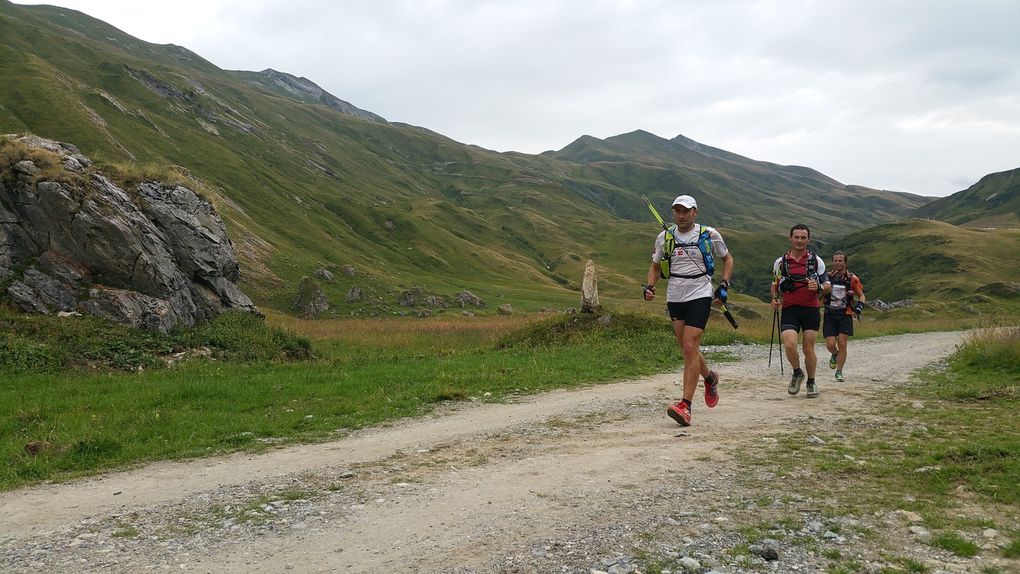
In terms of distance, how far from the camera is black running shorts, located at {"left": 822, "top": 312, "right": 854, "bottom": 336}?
49.7 ft

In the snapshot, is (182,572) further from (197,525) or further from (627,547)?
(627,547)

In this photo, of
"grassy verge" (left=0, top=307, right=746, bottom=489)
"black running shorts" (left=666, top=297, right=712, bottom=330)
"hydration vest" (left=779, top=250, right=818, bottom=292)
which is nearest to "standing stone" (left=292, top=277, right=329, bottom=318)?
"grassy verge" (left=0, top=307, right=746, bottom=489)

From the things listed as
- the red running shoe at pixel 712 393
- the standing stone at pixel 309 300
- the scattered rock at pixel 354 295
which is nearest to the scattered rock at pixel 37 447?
the red running shoe at pixel 712 393

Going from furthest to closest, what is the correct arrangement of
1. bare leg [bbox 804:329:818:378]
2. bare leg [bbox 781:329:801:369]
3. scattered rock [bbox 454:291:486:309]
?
1. scattered rock [bbox 454:291:486:309]
2. bare leg [bbox 781:329:801:369]
3. bare leg [bbox 804:329:818:378]

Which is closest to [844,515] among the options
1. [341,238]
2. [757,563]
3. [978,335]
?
→ [757,563]

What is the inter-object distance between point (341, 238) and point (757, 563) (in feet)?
324

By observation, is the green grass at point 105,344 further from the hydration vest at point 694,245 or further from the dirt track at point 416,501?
the hydration vest at point 694,245

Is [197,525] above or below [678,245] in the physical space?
below

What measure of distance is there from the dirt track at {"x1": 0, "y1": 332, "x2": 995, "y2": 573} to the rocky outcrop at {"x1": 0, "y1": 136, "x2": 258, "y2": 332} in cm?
1480

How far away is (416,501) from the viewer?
6066mm

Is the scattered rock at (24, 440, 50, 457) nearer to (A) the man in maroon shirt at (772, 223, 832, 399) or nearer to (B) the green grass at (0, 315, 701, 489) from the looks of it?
(B) the green grass at (0, 315, 701, 489)

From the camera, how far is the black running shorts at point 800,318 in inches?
484

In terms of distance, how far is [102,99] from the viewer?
9344cm

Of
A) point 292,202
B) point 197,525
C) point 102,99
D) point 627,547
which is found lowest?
point 197,525
